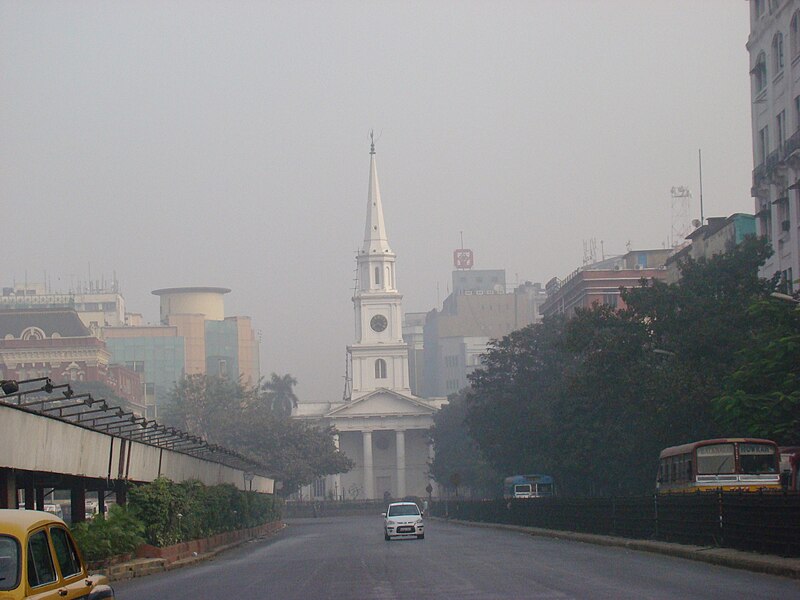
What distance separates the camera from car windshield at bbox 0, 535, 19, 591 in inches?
398

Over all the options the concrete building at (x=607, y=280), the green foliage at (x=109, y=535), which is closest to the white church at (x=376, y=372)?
the concrete building at (x=607, y=280)

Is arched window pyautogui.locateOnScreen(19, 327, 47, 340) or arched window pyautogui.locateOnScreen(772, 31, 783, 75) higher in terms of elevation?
arched window pyautogui.locateOnScreen(772, 31, 783, 75)

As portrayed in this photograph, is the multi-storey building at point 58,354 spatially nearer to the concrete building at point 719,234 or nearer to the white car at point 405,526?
the concrete building at point 719,234

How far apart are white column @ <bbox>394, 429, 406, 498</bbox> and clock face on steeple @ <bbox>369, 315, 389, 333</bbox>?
11.9 metres

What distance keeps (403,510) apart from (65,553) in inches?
1559

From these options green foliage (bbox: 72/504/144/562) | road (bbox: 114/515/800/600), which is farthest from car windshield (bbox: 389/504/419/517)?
green foliage (bbox: 72/504/144/562)

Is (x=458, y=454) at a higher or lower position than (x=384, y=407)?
lower

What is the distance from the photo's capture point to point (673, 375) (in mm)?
48938

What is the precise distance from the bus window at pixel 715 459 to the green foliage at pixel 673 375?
1868 mm

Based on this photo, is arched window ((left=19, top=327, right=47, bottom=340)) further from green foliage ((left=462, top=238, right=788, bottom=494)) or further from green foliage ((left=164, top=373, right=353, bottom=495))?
green foliage ((left=462, top=238, right=788, bottom=494))

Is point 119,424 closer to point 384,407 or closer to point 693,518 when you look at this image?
point 693,518

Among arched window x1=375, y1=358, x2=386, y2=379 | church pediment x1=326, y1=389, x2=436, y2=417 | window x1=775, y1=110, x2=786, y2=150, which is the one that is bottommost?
church pediment x1=326, y1=389, x2=436, y2=417

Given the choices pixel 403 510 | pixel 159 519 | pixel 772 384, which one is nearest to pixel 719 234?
pixel 403 510

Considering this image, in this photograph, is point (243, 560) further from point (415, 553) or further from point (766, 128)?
point (766, 128)
